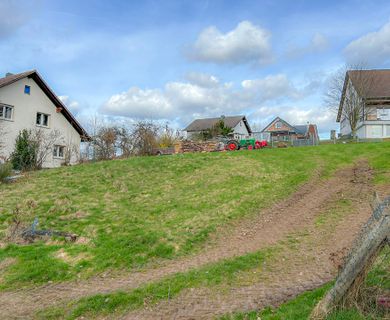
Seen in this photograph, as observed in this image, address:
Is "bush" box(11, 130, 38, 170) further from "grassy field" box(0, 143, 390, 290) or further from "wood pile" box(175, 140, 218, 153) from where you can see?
"wood pile" box(175, 140, 218, 153)

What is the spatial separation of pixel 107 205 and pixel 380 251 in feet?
35.4

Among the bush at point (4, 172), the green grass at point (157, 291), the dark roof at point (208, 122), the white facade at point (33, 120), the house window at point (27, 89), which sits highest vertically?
the dark roof at point (208, 122)

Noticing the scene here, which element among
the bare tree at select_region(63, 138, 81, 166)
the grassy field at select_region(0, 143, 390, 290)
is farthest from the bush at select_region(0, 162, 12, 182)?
the bare tree at select_region(63, 138, 81, 166)

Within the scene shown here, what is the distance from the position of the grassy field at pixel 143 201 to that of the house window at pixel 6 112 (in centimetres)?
1219

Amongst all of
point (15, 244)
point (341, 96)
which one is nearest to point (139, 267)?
point (15, 244)

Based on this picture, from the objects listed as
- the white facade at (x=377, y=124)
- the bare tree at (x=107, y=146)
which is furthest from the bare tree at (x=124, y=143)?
the white facade at (x=377, y=124)

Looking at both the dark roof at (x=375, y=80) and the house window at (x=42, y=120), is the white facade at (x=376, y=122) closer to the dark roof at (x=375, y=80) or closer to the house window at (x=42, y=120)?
the dark roof at (x=375, y=80)

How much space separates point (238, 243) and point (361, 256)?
5.36m

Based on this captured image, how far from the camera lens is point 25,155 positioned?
2672cm

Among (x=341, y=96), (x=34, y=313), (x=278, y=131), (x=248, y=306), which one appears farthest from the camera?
(x=278, y=131)

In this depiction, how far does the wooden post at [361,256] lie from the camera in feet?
14.4

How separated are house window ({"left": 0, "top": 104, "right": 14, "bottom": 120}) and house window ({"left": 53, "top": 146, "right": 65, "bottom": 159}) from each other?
16.7ft

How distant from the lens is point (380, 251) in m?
4.54

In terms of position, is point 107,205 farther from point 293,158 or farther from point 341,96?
point 341,96
